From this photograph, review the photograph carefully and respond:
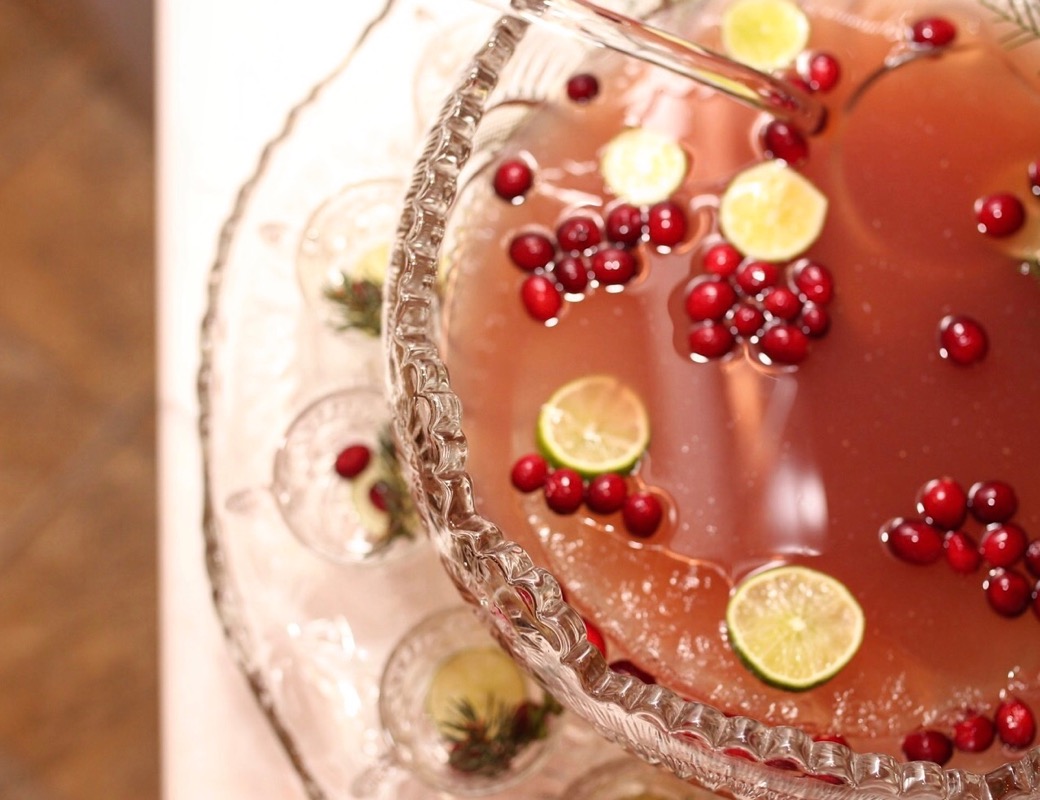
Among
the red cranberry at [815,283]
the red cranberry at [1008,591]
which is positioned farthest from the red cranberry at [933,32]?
the red cranberry at [1008,591]

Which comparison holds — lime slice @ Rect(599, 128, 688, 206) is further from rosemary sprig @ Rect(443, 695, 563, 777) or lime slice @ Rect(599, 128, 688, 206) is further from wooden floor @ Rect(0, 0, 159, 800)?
wooden floor @ Rect(0, 0, 159, 800)

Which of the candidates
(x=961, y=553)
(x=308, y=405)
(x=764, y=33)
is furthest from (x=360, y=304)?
(x=961, y=553)

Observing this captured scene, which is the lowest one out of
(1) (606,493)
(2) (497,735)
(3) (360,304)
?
(2) (497,735)

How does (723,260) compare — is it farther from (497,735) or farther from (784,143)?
(497,735)

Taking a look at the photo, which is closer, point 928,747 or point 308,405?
point 928,747

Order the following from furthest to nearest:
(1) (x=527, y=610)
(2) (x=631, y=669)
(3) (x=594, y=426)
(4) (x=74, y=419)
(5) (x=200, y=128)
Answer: (4) (x=74, y=419), (5) (x=200, y=128), (3) (x=594, y=426), (2) (x=631, y=669), (1) (x=527, y=610)

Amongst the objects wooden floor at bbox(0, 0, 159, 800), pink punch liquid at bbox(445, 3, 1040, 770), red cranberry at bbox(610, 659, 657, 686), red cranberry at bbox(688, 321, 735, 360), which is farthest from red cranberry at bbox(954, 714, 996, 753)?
wooden floor at bbox(0, 0, 159, 800)

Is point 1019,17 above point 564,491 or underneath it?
above
